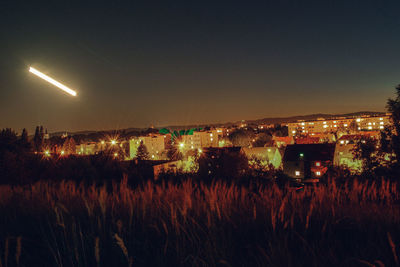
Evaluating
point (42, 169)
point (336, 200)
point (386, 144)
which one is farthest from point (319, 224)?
point (386, 144)

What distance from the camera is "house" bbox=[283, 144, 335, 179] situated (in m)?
33.2

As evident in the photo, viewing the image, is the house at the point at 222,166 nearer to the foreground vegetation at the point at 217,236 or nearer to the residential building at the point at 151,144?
the foreground vegetation at the point at 217,236

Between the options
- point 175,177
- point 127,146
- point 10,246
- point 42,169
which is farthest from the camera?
point 127,146

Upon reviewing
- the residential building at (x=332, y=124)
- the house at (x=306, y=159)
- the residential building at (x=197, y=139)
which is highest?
the residential building at (x=332, y=124)

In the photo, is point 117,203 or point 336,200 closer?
point 336,200

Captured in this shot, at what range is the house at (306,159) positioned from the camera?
3316cm

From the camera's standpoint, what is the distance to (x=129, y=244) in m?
1.55

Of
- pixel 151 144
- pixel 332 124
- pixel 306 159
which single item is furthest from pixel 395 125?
pixel 332 124

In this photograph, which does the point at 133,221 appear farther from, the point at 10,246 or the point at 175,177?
the point at 175,177

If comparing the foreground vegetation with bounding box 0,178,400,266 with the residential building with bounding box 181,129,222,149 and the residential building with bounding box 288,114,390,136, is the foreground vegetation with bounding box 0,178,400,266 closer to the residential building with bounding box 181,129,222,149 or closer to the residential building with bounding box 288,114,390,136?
the residential building with bounding box 181,129,222,149

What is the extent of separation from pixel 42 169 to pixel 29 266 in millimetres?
5990

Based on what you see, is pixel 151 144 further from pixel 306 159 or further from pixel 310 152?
pixel 306 159

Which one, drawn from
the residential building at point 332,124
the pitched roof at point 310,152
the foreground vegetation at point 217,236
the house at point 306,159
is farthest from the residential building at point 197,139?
the foreground vegetation at point 217,236

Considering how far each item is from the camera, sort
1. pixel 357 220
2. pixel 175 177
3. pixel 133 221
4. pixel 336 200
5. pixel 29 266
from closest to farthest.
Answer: pixel 29 266 < pixel 357 220 < pixel 133 221 < pixel 336 200 < pixel 175 177
